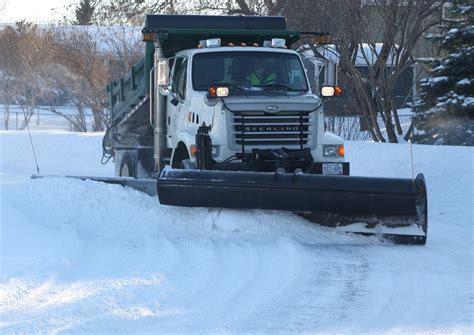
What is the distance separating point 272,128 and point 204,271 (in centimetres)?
310

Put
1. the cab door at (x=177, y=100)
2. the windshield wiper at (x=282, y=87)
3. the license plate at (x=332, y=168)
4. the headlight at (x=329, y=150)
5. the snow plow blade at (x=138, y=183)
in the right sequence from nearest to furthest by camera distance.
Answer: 1. the snow plow blade at (x=138, y=183)
2. the license plate at (x=332, y=168)
3. the headlight at (x=329, y=150)
4. the windshield wiper at (x=282, y=87)
5. the cab door at (x=177, y=100)

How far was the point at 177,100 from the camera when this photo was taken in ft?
36.9

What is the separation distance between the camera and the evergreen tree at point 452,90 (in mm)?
20766

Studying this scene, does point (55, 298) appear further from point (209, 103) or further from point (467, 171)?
point (467, 171)

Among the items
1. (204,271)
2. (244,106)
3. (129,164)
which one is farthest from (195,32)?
(204,271)

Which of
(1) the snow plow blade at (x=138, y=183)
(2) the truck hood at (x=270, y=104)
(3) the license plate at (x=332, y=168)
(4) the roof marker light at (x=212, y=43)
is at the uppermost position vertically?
(4) the roof marker light at (x=212, y=43)

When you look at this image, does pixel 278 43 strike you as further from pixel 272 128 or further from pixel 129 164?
pixel 129 164

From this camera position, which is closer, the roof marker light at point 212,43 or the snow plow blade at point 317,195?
the snow plow blade at point 317,195

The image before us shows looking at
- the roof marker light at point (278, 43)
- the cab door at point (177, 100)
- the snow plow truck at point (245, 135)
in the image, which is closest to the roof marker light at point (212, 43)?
the snow plow truck at point (245, 135)

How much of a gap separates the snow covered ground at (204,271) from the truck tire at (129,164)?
276cm

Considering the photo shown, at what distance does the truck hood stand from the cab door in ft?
4.30

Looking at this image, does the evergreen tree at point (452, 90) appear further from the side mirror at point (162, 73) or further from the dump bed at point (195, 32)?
the side mirror at point (162, 73)

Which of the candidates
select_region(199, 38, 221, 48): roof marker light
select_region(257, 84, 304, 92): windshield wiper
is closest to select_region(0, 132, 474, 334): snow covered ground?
select_region(257, 84, 304, 92): windshield wiper

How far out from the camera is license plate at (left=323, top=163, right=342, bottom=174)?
10.3 m
